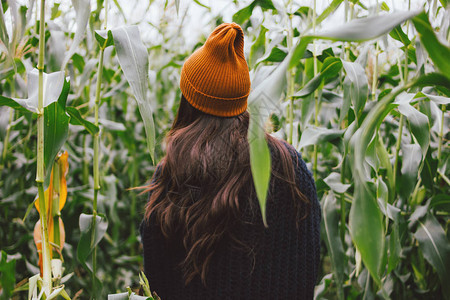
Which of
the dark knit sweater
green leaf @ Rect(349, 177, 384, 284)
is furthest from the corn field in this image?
the dark knit sweater

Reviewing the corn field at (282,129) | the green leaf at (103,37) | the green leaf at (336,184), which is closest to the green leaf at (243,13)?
the corn field at (282,129)

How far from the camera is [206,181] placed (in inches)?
30.0

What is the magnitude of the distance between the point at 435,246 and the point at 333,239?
268 mm

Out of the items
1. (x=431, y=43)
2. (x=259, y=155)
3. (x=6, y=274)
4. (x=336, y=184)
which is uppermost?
(x=431, y=43)

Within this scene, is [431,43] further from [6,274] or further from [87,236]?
[6,274]

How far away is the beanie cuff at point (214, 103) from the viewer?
755 millimetres

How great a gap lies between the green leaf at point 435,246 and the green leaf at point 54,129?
89 cm

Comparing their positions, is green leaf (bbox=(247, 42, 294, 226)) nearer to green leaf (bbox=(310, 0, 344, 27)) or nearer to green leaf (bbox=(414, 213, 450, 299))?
green leaf (bbox=(310, 0, 344, 27))

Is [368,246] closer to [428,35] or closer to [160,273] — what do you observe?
[428,35]

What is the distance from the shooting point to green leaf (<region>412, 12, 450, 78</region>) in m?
0.36

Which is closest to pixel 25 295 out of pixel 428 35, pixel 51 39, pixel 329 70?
pixel 51 39

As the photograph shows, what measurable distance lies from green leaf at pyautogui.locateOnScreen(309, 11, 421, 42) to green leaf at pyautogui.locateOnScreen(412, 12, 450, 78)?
12 mm

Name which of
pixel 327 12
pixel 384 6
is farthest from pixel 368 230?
pixel 384 6

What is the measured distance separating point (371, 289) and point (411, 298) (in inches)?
16.0
